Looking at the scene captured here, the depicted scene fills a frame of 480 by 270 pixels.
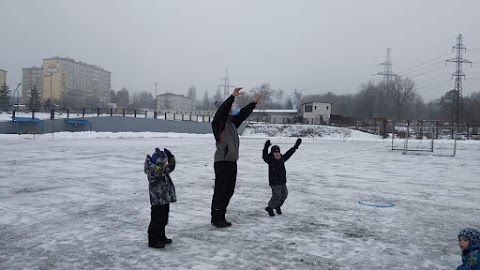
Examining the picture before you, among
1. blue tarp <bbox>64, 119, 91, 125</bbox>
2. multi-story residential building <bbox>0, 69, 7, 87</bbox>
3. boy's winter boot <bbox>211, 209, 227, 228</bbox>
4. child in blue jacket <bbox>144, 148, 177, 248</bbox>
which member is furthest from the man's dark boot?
multi-story residential building <bbox>0, 69, 7, 87</bbox>

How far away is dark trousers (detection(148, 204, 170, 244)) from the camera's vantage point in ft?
16.9

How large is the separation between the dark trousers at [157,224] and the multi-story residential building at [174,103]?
14489 cm

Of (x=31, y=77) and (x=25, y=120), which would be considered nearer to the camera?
(x=25, y=120)

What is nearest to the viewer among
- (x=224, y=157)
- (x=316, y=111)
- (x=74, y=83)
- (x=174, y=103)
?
(x=224, y=157)

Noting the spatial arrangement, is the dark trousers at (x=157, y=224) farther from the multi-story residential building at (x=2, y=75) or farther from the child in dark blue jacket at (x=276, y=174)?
the multi-story residential building at (x=2, y=75)

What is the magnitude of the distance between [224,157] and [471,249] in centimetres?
343

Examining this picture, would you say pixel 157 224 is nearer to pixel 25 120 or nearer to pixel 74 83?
pixel 25 120

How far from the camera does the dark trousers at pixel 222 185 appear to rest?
6.04 m

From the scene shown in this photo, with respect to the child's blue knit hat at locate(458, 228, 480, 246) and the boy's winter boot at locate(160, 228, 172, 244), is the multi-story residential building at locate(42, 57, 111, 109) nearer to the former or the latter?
the boy's winter boot at locate(160, 228, 172, 244)

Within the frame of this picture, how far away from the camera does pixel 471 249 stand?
3672 mm

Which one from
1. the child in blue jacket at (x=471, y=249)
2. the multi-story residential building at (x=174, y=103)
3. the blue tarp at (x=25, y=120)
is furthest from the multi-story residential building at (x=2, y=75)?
the child in blue jacket at (x=471, y=249)

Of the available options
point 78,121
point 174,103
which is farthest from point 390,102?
point 174,103

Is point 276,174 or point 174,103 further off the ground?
point 174,103

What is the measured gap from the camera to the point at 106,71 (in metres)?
138
